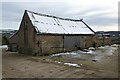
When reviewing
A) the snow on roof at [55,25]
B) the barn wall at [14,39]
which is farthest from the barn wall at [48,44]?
the barn wall at [14,39]

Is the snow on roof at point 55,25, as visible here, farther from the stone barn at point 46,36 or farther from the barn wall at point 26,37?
the barn wall at point 26,37

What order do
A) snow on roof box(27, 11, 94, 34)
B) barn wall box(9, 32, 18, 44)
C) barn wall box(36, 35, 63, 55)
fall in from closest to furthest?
barn wall box(36, 35, 63, 55) → snow on roof box(27, 11, 94, 34) → barn wall box(9, 32, 18, 44)

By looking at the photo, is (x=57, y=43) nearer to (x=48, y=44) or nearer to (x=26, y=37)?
(x=48, y=44)

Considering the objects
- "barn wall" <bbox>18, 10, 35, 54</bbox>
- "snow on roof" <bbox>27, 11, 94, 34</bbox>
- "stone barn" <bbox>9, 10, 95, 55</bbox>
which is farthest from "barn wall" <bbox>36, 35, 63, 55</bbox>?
"barn wall" <bbox>18, 10, 35, 54</bbox>

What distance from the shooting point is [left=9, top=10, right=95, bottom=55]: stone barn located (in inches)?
1059

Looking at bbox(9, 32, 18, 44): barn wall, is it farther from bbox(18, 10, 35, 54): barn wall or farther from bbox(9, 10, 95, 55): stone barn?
bbox(18, 10, 35, 54): barn wall

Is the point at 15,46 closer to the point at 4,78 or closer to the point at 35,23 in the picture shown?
the point at 35,23

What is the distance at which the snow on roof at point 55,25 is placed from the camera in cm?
2836

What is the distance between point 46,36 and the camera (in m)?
27.5

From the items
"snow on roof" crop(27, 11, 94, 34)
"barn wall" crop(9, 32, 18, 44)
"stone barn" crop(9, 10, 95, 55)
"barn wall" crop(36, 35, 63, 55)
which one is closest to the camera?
"barn wall" crop(36, 35, 63, 55)

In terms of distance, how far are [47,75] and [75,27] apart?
23.1m

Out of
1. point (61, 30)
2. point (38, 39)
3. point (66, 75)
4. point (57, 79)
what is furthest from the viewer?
point (61, 30)

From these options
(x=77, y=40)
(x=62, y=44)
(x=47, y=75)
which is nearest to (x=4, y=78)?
(x=47, y=75)

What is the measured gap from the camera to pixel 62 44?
1185 inches
